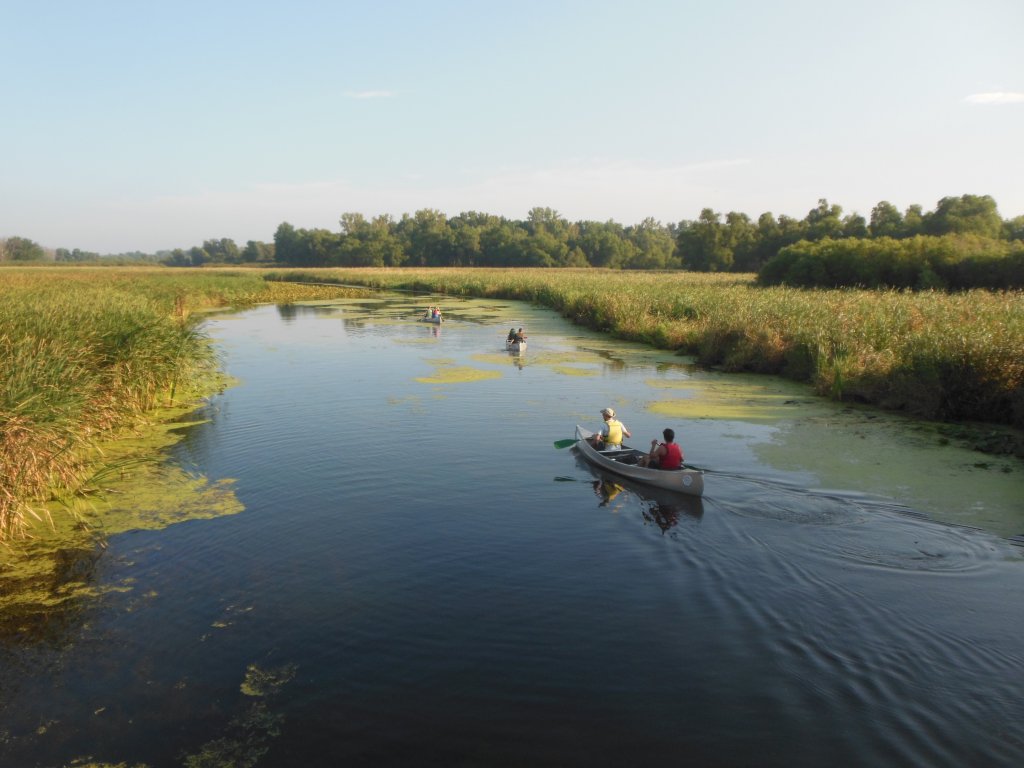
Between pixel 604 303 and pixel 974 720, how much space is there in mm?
30320

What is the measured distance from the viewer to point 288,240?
14900 cm

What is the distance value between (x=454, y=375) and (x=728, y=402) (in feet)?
27.6

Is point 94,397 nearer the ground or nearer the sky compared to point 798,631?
nearer the sky

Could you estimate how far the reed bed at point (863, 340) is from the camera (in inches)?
598

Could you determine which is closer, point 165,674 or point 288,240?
point 165,674

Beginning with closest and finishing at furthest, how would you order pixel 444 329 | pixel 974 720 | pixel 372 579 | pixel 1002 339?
pixel 974 720
pixel 372 579
pixel 1002 339
pixel 444 329

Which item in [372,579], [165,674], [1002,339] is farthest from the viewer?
[1002,339]

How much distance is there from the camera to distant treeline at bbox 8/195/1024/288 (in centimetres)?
3588

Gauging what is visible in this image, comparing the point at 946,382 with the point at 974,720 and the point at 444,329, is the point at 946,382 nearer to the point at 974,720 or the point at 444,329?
the point at 974,720

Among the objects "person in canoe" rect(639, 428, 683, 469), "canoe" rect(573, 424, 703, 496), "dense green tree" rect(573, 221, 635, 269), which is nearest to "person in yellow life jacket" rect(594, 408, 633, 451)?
"canoe" rect(573, 424, 703, 496)

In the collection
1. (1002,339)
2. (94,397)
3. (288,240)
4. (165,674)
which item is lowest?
(165,674)

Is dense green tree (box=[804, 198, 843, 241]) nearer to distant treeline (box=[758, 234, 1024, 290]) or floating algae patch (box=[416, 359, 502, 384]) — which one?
distant treeline (box=[758, 234, 1024, 290])

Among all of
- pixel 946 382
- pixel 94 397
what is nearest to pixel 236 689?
pixel 94 397

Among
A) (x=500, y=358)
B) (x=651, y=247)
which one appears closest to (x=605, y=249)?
(x=651, y=247)
